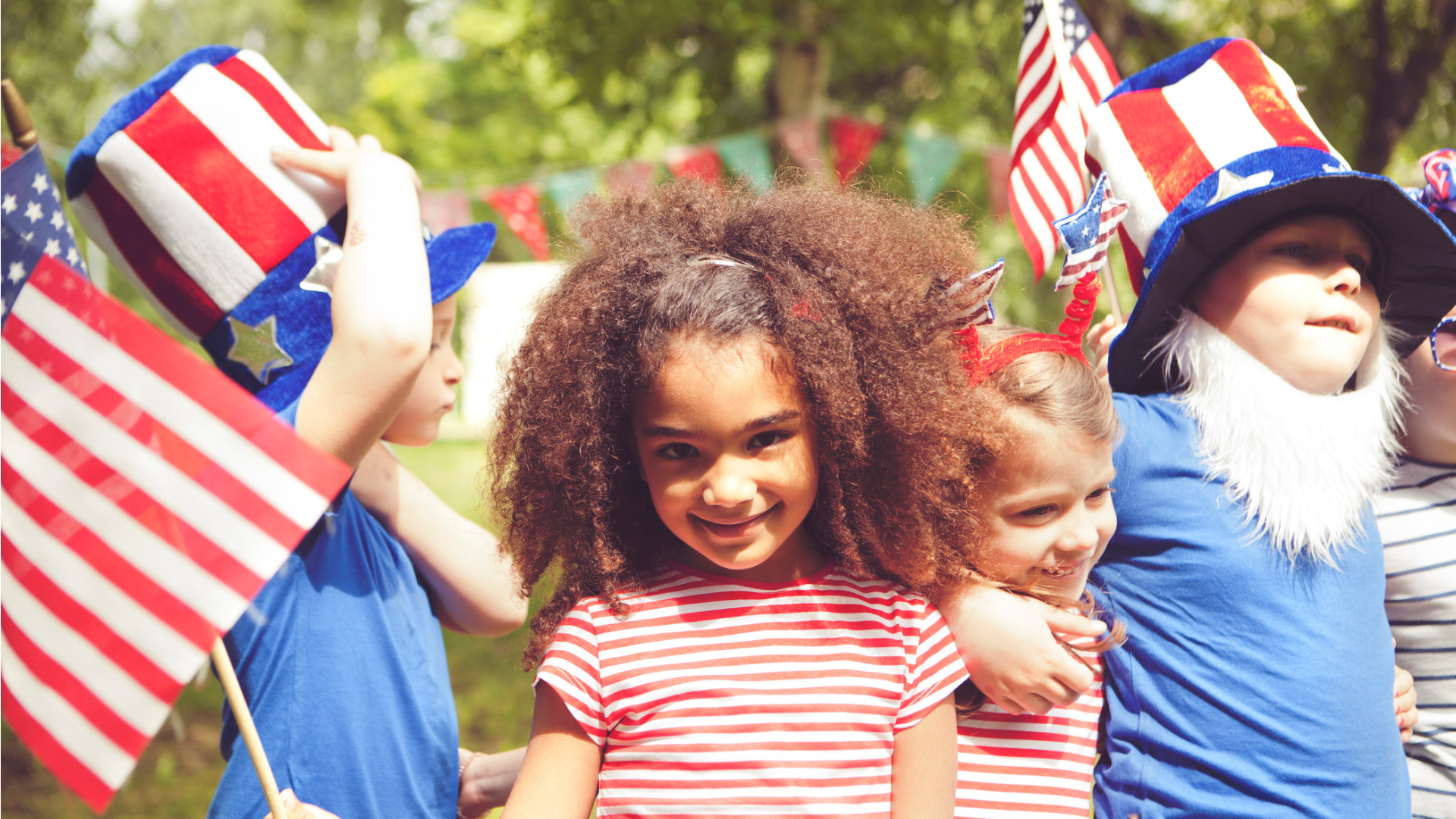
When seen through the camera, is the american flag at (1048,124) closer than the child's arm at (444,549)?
No

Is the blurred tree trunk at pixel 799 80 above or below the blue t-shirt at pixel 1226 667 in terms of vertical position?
above

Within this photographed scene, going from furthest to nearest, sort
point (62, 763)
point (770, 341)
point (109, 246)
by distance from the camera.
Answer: point (109, 246) → point (770, 341) → point (62, 763)

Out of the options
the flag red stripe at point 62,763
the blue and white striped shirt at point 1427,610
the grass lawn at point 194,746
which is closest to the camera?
the flag red stripe at point 62,763

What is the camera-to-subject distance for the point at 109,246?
1888mm

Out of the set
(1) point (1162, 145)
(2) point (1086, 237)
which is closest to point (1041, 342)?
(2) point (1086, 237)

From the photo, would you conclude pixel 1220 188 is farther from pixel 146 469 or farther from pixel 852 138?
pixel 852 138

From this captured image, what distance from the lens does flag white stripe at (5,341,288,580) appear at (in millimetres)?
1399

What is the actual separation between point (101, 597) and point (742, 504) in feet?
2.92

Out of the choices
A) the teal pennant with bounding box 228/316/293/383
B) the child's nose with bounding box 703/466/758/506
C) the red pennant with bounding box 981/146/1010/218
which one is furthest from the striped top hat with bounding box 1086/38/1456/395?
the red pennant with bounding box 981/146/1010/218

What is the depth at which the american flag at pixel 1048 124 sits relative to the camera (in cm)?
297

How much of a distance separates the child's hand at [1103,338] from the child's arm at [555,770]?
1.30 metres

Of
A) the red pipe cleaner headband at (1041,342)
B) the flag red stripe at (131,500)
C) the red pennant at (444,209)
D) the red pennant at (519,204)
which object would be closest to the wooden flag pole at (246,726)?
the flag red stripe at (131,500)

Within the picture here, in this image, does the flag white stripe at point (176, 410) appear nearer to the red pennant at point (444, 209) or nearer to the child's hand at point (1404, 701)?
the child's hand at point (1404, 701)

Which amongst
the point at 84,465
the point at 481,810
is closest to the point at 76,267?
the point at 84,465
